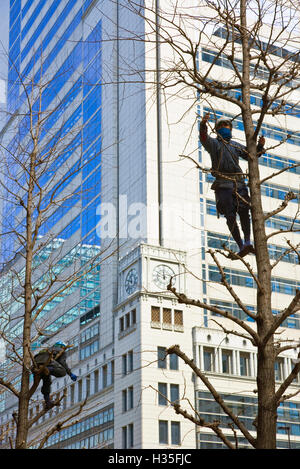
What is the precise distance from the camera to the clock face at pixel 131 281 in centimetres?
5766

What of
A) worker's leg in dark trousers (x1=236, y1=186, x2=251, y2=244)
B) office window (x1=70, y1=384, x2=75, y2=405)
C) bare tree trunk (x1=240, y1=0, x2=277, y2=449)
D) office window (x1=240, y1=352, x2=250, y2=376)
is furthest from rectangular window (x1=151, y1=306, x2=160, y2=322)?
bare tree trunk (x1=240, y1=0, x2=277, y2=449)

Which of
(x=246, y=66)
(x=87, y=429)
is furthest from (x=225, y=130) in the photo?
(x=87, y=429)

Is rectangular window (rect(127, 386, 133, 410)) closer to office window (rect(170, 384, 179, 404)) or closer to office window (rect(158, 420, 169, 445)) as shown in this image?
office window (rect(158, 420, 169, 445))

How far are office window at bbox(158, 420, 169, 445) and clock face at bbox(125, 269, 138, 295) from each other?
11.1 metres

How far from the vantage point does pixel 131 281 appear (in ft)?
192

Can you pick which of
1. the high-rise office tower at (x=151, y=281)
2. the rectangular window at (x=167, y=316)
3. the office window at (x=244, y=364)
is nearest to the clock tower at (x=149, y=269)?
the high-rise office tower at (x=151, y=281)

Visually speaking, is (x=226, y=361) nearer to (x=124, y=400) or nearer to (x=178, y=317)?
(x=178, y=317)

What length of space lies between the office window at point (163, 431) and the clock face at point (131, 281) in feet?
36.4

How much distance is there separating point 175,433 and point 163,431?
95cm

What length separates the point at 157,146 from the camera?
62562mm

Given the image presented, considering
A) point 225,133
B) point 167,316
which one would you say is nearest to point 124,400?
point 167,316

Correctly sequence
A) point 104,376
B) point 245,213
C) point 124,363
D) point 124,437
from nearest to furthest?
point 245,213 → point 124,437 → point 124,363 → point 104,376

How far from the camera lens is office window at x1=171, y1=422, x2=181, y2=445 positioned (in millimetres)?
52531
